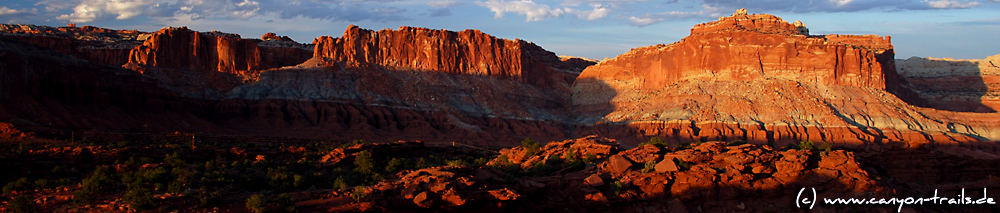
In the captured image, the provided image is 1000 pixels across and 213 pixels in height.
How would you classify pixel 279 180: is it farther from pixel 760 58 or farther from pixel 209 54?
pixel 760 58

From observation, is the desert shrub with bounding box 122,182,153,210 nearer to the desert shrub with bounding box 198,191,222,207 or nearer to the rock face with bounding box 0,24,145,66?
the desert shrub with bounding box 198,191,222,207

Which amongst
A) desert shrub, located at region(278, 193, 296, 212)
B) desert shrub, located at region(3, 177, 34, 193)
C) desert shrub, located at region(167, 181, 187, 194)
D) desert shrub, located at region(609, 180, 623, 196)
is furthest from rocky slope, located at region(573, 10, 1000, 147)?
desert shrub, located at region(3, 177, 34, 193)

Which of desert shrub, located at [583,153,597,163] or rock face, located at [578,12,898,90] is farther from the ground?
rock face, located at [578,12,898,90]

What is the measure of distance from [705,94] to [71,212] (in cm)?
8006

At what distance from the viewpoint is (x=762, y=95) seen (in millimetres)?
90562

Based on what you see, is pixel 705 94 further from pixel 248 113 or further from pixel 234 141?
pixel 234 141

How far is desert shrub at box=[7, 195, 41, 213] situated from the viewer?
837 inches

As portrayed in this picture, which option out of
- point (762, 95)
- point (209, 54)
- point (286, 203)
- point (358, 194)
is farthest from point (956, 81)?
point (286, 203)

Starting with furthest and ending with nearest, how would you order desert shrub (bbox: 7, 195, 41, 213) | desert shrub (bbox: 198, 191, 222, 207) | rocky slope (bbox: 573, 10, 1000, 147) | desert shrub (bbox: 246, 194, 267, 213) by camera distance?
rocky slope (bbox: 573, 10, 1000, 147), desert shrub (bbox: 198, 191, 222, 207), desert shrub (bbox: 246, 194, 267, 213), desert shrub (bbox: 7, 195, 41, 213)

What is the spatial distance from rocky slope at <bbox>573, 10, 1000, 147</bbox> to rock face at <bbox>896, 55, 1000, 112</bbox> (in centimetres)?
477

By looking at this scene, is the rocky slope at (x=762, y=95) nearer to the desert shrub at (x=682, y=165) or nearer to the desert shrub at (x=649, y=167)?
the desert shrub at (x=682, y=165)

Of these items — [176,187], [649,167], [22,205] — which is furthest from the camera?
[649,167]

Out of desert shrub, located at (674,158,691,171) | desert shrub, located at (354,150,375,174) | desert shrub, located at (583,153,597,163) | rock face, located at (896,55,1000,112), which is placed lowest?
desert shrub, located at (354,150,375,174)

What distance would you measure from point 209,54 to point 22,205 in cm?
7605
